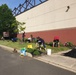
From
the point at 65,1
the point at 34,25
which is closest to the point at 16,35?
the point at 34,25

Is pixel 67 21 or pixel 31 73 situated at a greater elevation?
pixel 67 21

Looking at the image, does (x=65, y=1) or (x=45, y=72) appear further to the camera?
(x=65, y=1)

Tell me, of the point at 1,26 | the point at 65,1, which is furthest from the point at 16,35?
the point at 65,1

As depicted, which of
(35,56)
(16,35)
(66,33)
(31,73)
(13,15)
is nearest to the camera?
(31,73)

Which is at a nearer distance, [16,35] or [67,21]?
[67,21]

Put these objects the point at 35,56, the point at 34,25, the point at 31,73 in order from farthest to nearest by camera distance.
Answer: the point at 34,25, the point at 35,56, the point at 31,73

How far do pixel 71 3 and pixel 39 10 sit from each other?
30.7 feet

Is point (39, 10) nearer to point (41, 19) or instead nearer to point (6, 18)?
point (41, 19)

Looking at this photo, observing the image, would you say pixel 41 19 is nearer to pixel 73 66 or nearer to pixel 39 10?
pixel 39 10

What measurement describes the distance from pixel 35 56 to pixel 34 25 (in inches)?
732

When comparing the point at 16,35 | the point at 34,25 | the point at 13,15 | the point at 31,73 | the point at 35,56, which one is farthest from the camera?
the point at 13,15

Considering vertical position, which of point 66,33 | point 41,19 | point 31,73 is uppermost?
point 41,19

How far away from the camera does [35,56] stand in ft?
59.6

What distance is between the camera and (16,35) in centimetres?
4638
